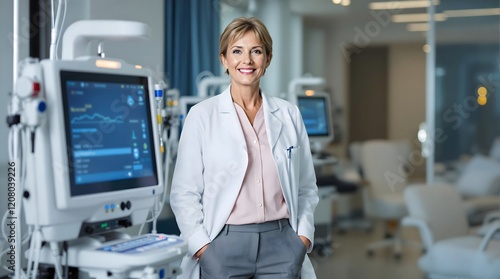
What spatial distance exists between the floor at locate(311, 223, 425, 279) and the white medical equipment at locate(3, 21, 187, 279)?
3.62 m

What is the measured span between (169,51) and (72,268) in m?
4.09

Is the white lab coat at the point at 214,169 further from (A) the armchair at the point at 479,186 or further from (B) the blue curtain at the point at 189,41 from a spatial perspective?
(A) the armchair at the point at 479,186

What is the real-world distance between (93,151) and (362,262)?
183 inches

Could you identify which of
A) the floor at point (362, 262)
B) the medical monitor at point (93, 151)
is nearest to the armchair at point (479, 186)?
the floor at point (362, 262)

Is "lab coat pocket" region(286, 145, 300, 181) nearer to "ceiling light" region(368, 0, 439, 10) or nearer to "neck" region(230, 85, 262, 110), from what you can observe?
"neck" region(230, 85, 262, 110)

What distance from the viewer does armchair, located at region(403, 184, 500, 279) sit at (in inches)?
167

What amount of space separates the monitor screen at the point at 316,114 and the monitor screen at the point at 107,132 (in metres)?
4.02

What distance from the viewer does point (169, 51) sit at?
5953 mm

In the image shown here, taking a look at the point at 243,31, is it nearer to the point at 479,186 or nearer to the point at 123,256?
the point at 123,256

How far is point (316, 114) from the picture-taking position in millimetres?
6250

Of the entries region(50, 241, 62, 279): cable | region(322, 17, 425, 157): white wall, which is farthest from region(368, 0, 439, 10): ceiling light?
region(50, 241, 62, 279): cable

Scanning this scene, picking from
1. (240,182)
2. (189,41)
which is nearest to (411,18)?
(189,41)

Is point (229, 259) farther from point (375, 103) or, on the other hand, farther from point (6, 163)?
point (375, 103)

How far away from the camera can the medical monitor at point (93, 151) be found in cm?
188
